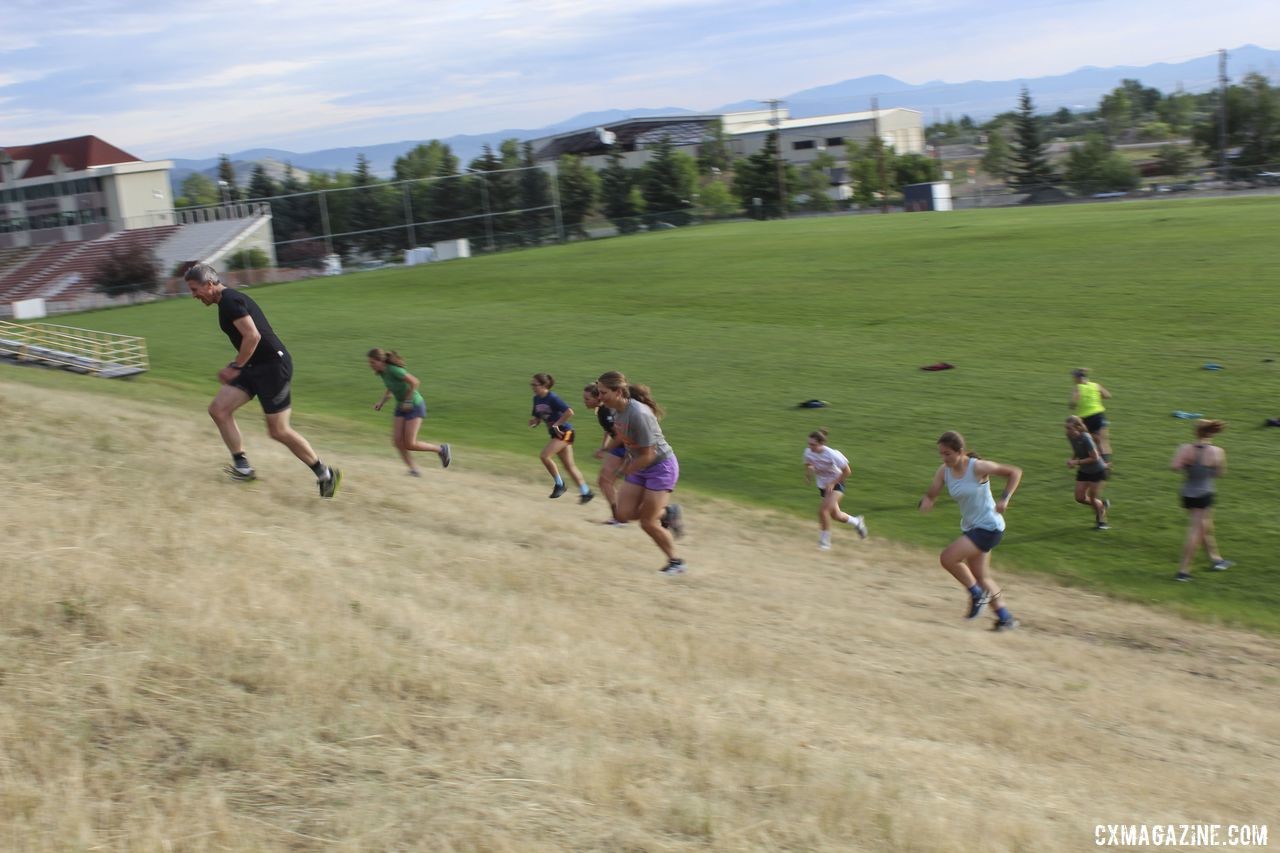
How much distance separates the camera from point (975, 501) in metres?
9.19

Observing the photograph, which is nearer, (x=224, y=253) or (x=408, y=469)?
(x=408, y=469)

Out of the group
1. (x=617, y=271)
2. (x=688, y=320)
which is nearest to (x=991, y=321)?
(x=688, y=320)

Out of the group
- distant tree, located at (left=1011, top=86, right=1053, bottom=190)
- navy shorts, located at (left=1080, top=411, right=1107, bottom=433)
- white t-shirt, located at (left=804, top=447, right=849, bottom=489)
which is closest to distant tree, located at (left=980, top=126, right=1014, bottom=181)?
distant tree, located at (left=1011, top=86, right=1053, bottom=190)

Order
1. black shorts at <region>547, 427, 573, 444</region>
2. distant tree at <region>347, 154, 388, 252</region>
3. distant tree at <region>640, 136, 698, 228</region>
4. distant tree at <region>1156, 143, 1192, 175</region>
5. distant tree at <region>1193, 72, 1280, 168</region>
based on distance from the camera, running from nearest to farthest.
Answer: black shorts at <region>547, 427, 573, 444</region>, distant tree at <region>347, 154, 388, 252</region>, distant tree at <region>640, 136, 698, 228</region>, distant tree at <region>1193, 72, 1280, 168</region>, distant tree at <region>1156, 143, 1192, 175</region>

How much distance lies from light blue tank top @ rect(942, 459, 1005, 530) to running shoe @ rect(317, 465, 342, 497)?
5495 millimetres

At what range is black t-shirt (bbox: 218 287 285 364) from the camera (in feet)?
29.5

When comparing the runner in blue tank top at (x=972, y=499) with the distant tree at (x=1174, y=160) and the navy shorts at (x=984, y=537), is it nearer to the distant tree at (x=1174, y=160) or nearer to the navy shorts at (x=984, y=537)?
the navy shorts at (x=984, y=537)

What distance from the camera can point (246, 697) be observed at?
19.3 feet

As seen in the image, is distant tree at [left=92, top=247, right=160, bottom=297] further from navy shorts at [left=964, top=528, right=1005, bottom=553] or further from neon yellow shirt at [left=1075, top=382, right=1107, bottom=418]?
navy shorts at [left=964, top=528, right=1005, bottom=553]

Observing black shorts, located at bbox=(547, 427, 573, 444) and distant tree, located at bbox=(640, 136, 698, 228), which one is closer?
black shorts, located at bbox=(547, 427, 573, 444)

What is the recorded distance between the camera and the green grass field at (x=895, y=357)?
534 inches

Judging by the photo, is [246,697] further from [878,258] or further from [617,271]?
[617,271]

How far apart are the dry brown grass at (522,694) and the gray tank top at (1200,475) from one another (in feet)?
4.85

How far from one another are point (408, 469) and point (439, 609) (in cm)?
712
